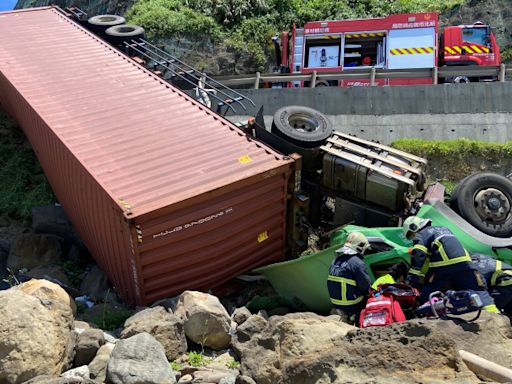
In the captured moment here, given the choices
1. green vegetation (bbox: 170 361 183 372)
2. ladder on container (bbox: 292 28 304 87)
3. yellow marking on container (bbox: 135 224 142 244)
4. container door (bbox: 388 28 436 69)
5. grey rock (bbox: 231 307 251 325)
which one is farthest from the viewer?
ladder on container (bbox: 292 28 304 87)

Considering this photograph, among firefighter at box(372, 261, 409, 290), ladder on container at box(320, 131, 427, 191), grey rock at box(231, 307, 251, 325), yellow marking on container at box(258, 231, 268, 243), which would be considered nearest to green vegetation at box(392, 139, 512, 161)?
ladder on container at box(320, 131, 427, 191)

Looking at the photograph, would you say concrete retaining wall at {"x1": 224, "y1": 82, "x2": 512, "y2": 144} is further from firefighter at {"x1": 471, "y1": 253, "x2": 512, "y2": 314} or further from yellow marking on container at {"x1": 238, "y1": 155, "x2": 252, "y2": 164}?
firefighter at {"x1": 471, "y1": 253, "x2": 512, "y2": 314}

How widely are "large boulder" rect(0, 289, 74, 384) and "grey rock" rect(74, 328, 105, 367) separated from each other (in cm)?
11

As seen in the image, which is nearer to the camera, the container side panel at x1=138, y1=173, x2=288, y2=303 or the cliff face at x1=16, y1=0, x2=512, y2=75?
the container side panel at x1=138, y1=173, x2=288, y2=303

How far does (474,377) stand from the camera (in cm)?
361

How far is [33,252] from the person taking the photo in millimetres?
7773

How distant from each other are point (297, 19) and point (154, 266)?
1373 centimetres

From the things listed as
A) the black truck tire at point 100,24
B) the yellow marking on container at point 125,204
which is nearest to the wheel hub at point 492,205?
the yellow marking on container at point 125,204

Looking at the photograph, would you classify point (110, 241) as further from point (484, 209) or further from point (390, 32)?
point (390, 32)

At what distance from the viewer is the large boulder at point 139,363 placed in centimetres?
435

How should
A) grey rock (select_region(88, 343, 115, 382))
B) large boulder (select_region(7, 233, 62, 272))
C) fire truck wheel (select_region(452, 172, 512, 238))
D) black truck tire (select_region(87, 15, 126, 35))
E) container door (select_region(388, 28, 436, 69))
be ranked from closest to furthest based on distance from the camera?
grey rock (select_region(88, 343, 115, 382)) → fire truck wheel (select_region(452, 172, 512, 238)) → large boulder (select_region(7, 233, 62, 272)) → black truck tire (select_region(87, 15, 126, 35)) → container door (select_region(388, 28, 436, 69))

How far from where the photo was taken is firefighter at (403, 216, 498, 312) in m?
5.19

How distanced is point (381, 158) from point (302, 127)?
145 cm

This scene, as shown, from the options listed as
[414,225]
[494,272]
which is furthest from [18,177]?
[494,272]
